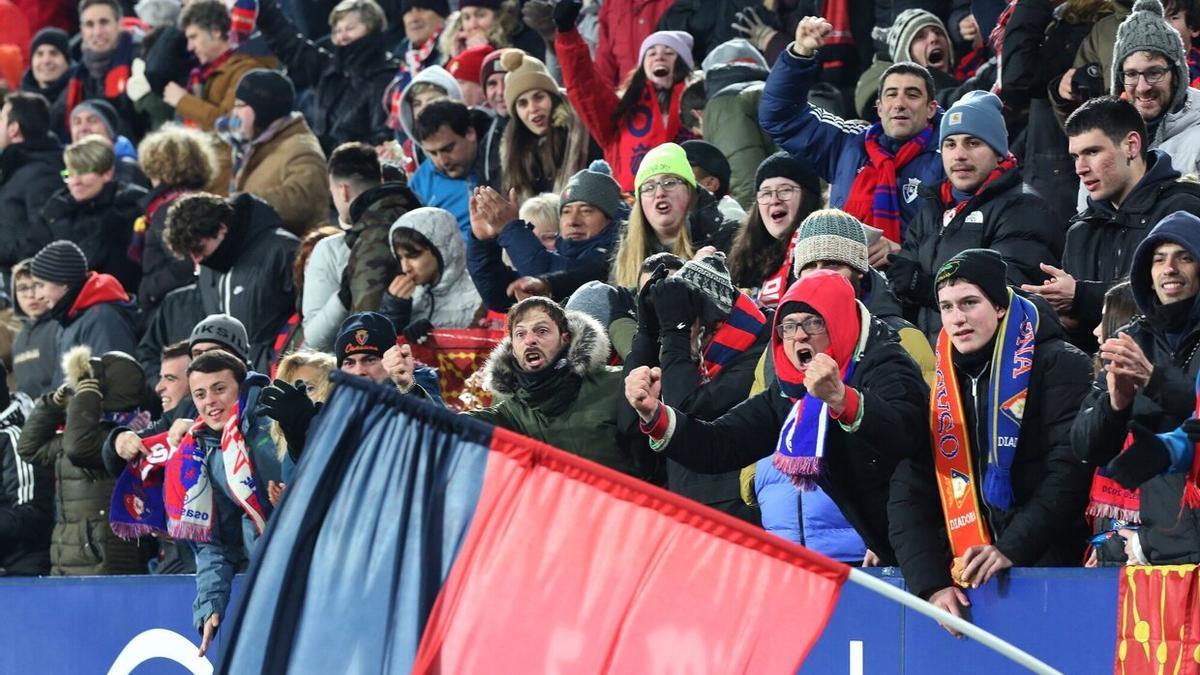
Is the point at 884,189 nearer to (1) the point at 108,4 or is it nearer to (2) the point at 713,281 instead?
(2) the point at 713,281

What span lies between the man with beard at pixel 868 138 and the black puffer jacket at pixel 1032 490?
6.84 feet

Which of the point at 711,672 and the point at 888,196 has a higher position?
the point at 888,196

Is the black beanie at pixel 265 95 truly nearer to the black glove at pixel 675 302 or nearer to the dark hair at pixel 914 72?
the dark hair at pixel 914 72

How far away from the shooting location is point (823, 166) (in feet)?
34.4

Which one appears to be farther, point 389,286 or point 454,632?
point 389,286

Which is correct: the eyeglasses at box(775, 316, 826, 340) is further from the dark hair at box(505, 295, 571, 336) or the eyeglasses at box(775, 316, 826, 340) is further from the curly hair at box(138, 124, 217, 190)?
the curly hair at box(138, 124, 217, 190)

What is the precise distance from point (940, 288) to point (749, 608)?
2.44m

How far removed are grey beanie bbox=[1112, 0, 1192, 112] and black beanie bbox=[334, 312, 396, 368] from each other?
3276 mm

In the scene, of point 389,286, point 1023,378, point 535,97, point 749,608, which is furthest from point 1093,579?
point 535,97

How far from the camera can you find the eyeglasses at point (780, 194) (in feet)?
31.3

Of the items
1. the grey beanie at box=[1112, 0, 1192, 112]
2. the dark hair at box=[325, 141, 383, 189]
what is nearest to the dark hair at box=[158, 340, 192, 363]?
the dark hair at box=[325, 141, 383, 189]

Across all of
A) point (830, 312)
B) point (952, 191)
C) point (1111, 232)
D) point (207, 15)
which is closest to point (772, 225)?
point (952, 191)

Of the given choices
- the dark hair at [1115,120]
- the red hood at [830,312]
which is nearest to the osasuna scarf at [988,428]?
the red hood at [830,312]

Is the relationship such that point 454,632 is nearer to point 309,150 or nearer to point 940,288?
point 940,288
